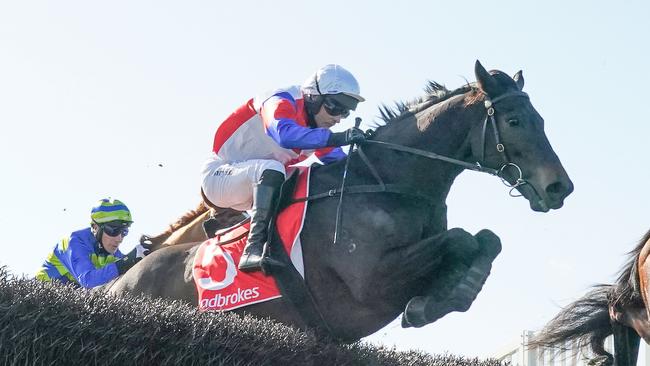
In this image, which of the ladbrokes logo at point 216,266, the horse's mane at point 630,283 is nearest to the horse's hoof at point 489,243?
the ladbrokes logo at point 216,266

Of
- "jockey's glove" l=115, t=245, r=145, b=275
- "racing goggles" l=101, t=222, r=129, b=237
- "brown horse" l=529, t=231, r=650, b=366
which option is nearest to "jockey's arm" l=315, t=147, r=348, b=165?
"jockey's glove" l=115, t=245, r=145, b=275

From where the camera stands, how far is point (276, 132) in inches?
310

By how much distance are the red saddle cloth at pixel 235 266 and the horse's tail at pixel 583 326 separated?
3.21 meters

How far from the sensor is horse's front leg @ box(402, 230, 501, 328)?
7160 mm

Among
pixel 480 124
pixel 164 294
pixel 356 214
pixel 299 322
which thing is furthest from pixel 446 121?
pixel 164 294

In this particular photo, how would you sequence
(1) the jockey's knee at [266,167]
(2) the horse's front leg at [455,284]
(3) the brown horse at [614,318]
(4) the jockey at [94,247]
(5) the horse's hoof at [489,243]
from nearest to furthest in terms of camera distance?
(2) the horse's front leg at [455,284] → (5) the horse's hoof at [489,243] → (1) the jockey's knee at [266,167] → (3) the brown horse at [614,318] → (4) the jockey at [94,247]

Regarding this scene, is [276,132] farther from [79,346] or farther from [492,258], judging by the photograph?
[79,346]

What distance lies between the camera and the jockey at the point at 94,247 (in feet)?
33.1

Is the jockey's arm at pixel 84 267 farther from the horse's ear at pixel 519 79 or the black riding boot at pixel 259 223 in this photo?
the horse's ear at pixel 519 79

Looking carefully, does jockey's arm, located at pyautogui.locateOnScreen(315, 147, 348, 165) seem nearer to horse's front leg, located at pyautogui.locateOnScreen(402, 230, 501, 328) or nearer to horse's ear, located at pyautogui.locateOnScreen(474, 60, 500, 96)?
horse's ear, located at pyautogui.locateOnScreen(474, 60, 500, 96)

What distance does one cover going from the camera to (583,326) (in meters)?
10.2

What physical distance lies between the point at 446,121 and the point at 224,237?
1622 millimetres

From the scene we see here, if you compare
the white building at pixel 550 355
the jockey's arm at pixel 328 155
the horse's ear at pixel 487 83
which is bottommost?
the white building at pixel 550 355

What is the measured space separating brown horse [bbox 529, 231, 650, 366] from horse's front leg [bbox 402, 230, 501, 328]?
2.15 meters
